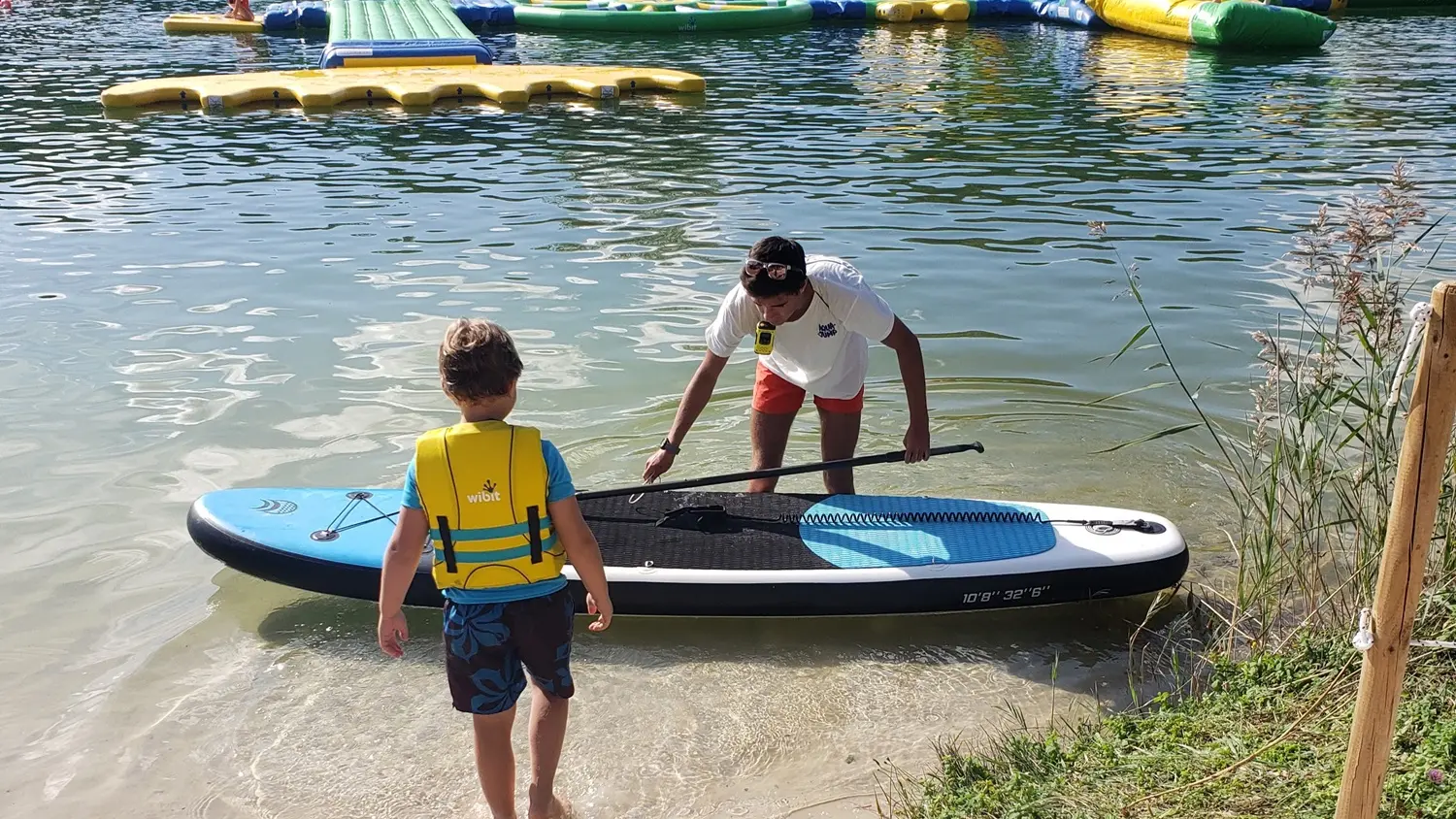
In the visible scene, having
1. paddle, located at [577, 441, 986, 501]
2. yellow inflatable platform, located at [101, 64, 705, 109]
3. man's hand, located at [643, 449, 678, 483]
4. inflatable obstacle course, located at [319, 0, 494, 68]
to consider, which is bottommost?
paddle, located at [577, 441, 986, 501]

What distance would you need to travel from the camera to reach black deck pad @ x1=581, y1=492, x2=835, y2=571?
4.91 metres

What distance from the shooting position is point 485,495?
2.98 m

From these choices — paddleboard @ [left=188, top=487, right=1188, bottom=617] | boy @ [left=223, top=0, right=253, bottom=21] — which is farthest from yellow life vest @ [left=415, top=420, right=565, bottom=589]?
boy @ [left=223, top=0, right=253, bottom=21]

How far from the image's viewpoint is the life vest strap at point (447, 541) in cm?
302

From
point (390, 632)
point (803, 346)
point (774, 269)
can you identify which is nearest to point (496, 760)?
point (390, 632)

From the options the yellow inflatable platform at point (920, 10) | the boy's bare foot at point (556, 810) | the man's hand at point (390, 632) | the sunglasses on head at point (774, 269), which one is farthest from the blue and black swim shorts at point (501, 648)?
the yellow inflatable platform at point (920, 10)

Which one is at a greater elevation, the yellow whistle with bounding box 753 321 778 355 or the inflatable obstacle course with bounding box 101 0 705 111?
the inflatable obstacle course with bounding box 101 0 705 111

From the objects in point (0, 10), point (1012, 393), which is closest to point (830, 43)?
point (1012, 393)

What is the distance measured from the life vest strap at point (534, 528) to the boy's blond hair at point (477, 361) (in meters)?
0.30

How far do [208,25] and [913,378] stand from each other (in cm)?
2487

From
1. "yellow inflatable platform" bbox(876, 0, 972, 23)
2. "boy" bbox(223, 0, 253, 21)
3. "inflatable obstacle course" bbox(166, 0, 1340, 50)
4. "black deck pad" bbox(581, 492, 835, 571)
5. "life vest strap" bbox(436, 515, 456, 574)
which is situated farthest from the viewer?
"yellow inflatable platform" bbox(876, 0, 972, 23)

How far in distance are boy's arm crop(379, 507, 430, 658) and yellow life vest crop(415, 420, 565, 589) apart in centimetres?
4

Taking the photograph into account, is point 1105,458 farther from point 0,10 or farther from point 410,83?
point 0,10

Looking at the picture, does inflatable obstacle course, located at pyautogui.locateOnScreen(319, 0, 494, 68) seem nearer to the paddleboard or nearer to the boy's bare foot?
the paddleboard
